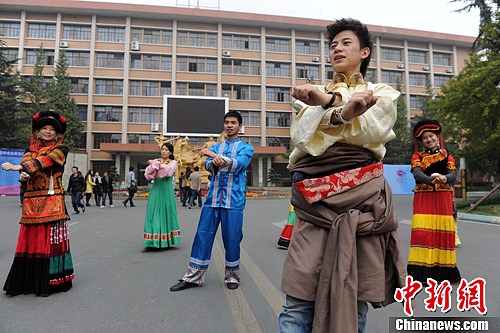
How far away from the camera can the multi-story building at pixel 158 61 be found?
35594mm

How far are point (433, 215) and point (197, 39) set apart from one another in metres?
38.4

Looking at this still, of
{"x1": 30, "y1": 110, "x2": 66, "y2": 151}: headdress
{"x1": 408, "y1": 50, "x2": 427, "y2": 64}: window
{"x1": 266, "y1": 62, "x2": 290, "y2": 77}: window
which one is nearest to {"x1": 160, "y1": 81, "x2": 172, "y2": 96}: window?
{"x1": 266, "y1": 62, "x2": 290, "y2": 77}: window

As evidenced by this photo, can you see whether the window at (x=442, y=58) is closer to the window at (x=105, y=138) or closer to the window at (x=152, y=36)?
the window at (x=152, y=36)

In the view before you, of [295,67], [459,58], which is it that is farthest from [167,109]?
[459,58]

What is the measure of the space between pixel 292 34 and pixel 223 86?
10.4 m

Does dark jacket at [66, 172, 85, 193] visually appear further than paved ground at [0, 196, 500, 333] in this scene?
Yes

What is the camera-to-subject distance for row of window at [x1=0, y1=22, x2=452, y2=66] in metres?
35.9

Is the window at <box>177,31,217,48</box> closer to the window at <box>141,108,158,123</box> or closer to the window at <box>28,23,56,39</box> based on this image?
the window at <box>141,108,158,123</box>

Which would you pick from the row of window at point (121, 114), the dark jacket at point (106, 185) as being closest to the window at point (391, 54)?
the row of window at point (121, 114)

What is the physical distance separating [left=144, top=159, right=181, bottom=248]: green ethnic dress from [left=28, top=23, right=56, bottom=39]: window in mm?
39076

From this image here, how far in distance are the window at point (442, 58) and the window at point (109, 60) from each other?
3832cm

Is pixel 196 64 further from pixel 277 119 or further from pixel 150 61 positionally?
pixel 277 119

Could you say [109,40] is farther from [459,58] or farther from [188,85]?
[459,58]

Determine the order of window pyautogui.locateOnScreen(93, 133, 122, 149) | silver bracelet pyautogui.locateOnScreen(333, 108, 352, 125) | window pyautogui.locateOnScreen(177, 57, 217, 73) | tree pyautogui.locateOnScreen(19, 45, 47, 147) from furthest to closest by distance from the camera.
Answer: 1. window pyautogui.locateOnScreen(177, 57, 217, 73)
2. window pyautogui.locateOnScreen(93, 133, 122, 149)
3. tree pyautogui.locateOnScreen(19, 45, 47, 147)
4. silver bracelet pyautogui.locateOnScreen(333, 108, 352, 125)
